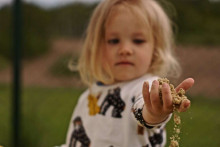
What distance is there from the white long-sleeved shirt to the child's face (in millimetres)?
31

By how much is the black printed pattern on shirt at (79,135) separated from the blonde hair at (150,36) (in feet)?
0.46

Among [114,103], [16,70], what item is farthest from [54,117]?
[114,103]

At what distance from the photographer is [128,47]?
1199 mm

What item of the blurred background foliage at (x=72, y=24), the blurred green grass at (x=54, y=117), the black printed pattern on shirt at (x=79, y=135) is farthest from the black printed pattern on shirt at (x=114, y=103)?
the blurred background foliage at (x=72, y=24)

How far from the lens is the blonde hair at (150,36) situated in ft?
4.23

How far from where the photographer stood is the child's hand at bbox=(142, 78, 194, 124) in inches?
29.4

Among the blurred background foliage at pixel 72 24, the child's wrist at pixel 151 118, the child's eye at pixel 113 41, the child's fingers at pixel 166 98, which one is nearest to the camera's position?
the child's fingers at pixel 166 98

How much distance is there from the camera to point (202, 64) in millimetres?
2295

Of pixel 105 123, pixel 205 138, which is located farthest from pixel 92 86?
pixel 205 138

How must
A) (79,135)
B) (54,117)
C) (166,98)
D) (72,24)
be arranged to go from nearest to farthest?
(166,98)
(79,135)
(72,24)
(54,117)

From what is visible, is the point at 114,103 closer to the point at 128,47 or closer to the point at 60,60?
the point at 128,47

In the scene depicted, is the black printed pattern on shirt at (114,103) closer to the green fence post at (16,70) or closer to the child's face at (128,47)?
the child's face at (128,47)

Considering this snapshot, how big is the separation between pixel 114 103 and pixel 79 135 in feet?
0.61

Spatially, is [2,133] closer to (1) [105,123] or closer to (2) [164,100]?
(1) [105,123]
